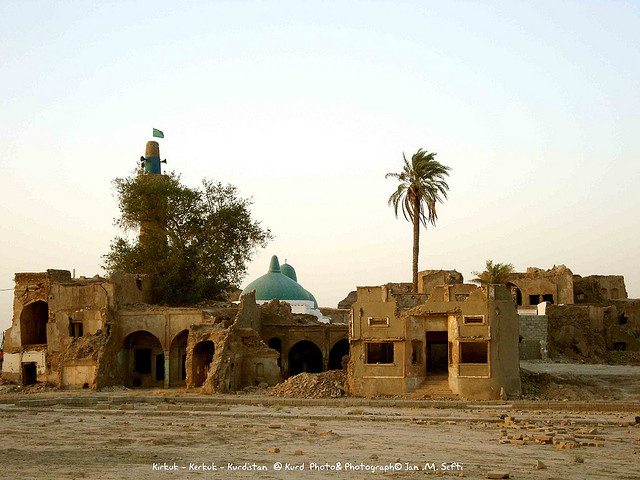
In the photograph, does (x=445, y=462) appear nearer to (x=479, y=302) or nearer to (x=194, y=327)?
(x=479, y=302)

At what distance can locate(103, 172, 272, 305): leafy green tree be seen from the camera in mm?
49663

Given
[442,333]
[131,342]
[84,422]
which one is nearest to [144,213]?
[131,342]

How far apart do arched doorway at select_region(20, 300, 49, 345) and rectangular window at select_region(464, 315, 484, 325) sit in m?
22.3

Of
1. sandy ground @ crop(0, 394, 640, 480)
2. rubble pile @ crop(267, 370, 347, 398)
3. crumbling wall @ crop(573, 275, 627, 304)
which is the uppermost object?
crumbling wall @ crop(573, 275, 627, 304)

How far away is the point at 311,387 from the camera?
35812 millimetres

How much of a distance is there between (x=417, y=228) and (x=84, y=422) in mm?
24542

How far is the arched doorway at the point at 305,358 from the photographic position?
163 feet

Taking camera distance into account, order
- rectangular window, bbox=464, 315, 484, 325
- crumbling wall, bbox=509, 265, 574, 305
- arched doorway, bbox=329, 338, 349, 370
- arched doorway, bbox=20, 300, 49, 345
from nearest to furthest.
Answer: rectangular window, bbox=464, 315, 484, 325 < arched doorway, bbox=20, 300, 49, 345 < arched doorway, bbox=329, 338, 349, 370 < crumbling wall, bbox=509, 265, 574, 305

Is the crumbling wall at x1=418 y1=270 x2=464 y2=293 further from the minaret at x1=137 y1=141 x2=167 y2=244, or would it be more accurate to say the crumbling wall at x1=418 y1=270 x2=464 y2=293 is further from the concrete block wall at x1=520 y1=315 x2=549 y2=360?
the minaret at x1=137 y1=141 x2=167 y2=244

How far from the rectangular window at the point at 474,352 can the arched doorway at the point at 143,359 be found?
1512 cm

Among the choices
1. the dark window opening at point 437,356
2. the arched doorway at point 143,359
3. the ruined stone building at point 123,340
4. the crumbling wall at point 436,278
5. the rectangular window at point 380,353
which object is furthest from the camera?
the crumbling wall at point 436,278

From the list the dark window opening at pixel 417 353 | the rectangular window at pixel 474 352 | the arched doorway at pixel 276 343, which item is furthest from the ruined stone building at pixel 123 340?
the rectangular window at pixel 474 352

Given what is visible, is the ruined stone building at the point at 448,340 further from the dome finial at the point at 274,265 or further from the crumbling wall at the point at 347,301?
the dome finial at the point at 274,265

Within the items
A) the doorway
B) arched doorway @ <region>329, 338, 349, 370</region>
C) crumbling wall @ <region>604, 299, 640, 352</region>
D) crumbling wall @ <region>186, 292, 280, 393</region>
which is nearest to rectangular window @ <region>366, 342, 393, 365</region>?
the doorway
